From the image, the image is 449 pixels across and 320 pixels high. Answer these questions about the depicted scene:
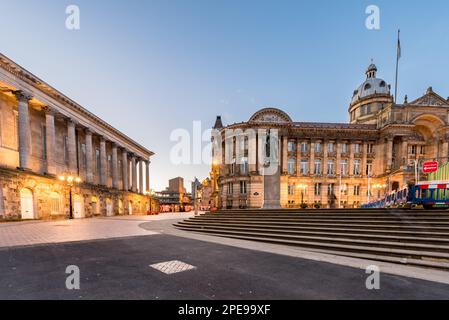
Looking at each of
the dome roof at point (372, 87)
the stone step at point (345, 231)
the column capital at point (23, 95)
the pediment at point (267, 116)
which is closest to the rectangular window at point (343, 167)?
Result: the pediment at point (267, 116)

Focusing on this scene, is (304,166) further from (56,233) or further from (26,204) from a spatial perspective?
(26,204)

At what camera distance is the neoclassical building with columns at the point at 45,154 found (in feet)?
70.3

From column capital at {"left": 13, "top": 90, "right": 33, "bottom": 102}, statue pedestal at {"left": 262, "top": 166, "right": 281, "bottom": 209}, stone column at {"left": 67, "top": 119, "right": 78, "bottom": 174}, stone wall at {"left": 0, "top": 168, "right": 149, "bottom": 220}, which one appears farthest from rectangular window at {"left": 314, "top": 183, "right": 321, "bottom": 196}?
column capital at {"left": 13, "top": 90, "right": 33, "bottom": 102}

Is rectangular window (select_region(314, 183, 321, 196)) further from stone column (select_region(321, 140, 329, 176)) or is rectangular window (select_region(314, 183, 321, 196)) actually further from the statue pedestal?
the statue pedestal

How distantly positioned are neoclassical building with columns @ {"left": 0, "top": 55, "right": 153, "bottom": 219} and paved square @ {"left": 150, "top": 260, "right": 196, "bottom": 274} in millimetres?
23773

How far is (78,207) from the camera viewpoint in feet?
95.7

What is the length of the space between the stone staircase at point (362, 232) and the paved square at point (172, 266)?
18.1 ft

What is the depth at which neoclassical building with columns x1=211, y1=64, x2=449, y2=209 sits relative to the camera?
3666 cm

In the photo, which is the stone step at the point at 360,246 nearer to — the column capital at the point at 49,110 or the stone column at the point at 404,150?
the column capital at the point at 49,110

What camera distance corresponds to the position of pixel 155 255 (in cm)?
712
